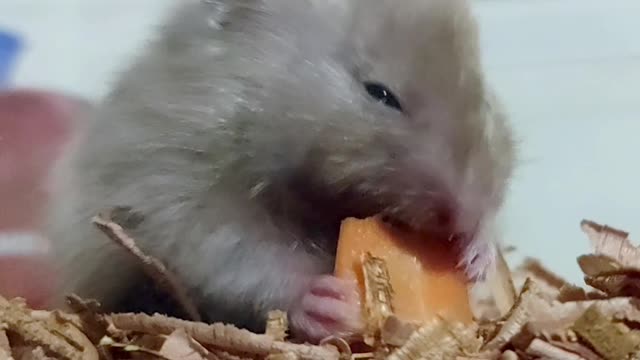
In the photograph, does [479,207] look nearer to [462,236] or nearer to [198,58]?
[462,236]

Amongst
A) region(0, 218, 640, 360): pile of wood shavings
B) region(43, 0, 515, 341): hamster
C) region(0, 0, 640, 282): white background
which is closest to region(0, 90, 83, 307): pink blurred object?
region(0, 0, 640, 282): white background

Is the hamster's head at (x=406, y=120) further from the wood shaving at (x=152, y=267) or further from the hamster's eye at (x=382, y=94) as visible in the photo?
the wood shaving at (x=152, y=267)

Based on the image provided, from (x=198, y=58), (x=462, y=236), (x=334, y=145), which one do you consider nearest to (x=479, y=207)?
(x=462, y=236)

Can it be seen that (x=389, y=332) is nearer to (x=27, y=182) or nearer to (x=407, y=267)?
(x=407, y=267)

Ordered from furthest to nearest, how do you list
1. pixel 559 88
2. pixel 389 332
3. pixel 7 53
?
A: 1. pixel 7 53
2. pixel 559 88
3. pixel 389 332

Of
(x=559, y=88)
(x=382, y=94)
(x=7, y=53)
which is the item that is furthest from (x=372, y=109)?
(x=7, y=53)

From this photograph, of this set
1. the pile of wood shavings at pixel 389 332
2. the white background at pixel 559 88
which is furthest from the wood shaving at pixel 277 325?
the white background at pixel 559 88
